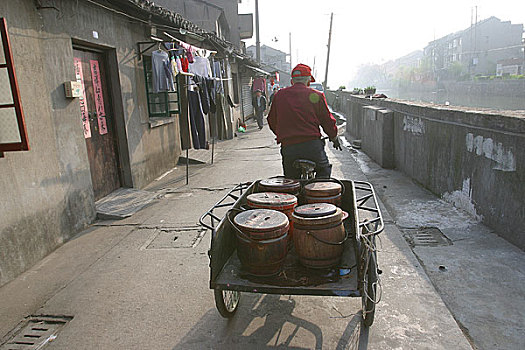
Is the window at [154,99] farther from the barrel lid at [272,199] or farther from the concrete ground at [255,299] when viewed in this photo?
the barrel lid at [272,199]

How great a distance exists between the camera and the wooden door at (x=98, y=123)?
6381 mm

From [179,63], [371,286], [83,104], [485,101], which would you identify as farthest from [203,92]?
[485,101]

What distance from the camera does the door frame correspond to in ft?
23.5

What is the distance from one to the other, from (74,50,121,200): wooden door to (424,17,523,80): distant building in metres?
68.4

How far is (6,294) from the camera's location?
3.96 meters

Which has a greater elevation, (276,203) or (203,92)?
(203,92)

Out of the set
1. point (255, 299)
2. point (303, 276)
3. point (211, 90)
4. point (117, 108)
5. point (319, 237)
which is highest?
point (211, 90)

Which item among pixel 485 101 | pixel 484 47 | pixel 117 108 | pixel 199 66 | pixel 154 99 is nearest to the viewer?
pixel 117 108

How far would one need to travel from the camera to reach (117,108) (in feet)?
24.0

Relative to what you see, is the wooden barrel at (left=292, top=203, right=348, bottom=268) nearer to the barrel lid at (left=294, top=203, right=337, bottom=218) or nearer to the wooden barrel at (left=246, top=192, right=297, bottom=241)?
the barrel lid at (left=294, top=203, right=337, bottom=218)

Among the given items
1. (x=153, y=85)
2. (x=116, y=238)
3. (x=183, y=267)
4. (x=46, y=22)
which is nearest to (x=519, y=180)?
(x=183, y=267)

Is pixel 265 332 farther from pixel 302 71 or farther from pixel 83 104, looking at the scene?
pixel 83 104

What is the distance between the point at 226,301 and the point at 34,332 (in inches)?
67.0

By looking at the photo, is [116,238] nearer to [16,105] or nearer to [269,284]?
[16,105]
